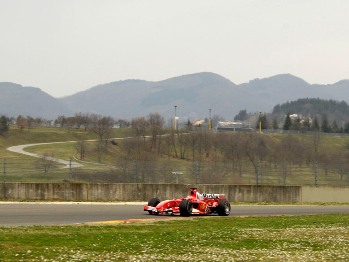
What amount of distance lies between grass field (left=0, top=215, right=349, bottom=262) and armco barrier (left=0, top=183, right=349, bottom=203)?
1412 cm

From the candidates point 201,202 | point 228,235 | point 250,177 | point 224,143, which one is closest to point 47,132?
point 224,143

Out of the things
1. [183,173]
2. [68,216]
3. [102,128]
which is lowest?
[68,216]

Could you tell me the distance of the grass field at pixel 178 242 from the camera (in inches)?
564

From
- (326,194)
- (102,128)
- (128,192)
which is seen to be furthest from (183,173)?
(102,128)

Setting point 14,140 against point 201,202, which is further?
point 14,140

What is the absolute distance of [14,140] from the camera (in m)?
123

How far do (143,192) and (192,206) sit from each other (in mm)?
11110

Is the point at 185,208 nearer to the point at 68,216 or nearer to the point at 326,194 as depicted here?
the point at 68,216

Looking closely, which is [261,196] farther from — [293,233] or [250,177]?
[293,233]

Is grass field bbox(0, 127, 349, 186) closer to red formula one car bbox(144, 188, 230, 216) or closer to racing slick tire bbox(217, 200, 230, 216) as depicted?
red formula one car bbox(144, 188, 230, 216)

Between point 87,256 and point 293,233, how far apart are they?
7.96 metres

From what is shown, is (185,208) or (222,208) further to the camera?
(222,208)

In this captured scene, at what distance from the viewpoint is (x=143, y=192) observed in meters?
38.2

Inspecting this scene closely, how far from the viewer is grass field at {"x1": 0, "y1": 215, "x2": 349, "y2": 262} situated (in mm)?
14328
